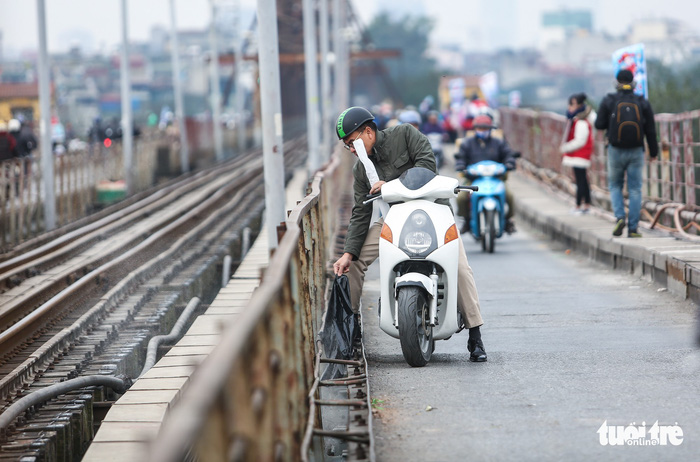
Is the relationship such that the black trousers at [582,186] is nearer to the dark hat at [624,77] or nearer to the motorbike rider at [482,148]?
the motorbike rider at [482,148]

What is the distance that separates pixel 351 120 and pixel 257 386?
3759mm

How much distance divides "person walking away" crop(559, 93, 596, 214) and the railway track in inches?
199

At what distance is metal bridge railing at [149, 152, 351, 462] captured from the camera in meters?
2.83

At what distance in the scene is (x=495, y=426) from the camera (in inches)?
232

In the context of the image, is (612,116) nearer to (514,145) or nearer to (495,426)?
(495,426)

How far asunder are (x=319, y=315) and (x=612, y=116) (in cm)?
534

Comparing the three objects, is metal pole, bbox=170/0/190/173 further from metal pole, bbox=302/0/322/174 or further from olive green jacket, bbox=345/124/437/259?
olive green jacket, bbox=345/124/437/259

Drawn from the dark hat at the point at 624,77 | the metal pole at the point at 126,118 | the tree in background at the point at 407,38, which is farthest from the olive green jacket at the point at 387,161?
the tree in background at the point at 407,38

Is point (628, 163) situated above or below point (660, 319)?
above

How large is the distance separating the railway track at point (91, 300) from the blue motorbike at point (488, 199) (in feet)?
11.0

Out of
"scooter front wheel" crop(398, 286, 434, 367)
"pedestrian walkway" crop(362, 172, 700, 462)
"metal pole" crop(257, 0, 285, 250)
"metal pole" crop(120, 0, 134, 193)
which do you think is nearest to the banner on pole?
"pedestrian walkway" crop(362, 172, 700, 462)

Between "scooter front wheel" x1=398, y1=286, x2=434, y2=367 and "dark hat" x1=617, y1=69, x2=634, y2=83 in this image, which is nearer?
"scooter front wheel" x1=398, y1=286, x2=434, y2=367

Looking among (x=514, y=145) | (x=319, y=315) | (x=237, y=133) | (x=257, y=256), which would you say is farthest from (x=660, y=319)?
(x=237, y=133)

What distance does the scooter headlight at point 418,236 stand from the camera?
7.15m
